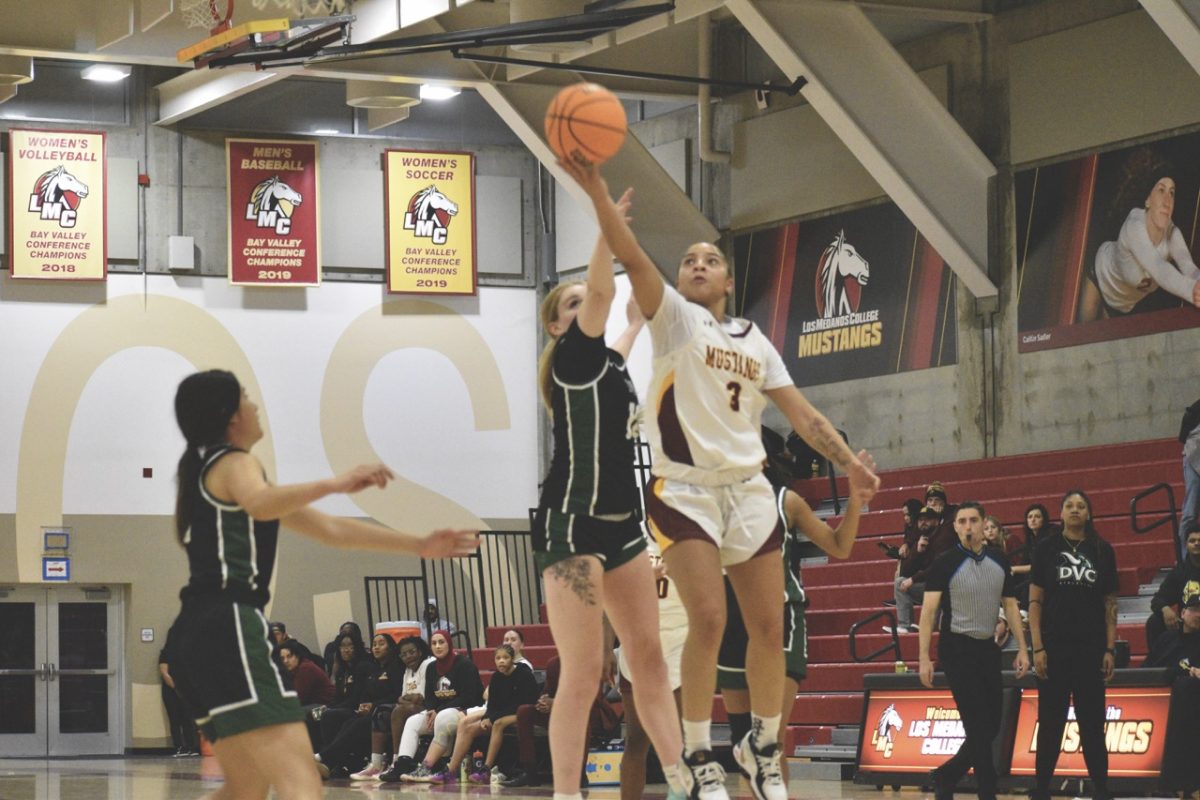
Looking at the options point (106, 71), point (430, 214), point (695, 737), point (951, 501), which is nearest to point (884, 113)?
point (951, 501)

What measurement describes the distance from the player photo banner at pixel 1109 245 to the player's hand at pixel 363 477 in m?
13.1

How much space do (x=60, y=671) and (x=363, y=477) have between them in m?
19.1

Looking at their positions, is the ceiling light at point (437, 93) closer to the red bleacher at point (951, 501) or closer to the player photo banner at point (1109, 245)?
the red bleacher at point (951, 501)

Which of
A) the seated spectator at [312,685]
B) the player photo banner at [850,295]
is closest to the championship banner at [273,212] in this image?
the player photo banner at [850,295]

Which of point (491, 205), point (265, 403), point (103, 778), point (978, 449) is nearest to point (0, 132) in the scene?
point (265, 403)

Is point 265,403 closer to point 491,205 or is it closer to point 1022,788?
point 491,205

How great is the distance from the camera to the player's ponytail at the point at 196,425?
486 cm

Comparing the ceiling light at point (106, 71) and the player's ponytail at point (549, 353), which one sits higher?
the ceiling light at point (106, 71)

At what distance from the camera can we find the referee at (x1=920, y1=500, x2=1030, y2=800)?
966 cm

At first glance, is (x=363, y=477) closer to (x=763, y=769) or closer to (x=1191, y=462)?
(x=763, y=769)

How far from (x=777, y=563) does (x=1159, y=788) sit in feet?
17.6

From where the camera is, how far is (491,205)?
24.2m

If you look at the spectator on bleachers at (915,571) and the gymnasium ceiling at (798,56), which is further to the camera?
the gymnasium ceiling at (798,56)

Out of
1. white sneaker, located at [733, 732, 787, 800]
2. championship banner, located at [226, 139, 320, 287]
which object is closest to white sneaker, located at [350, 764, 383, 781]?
championship banner, located at [226, 139, 320, 287]
